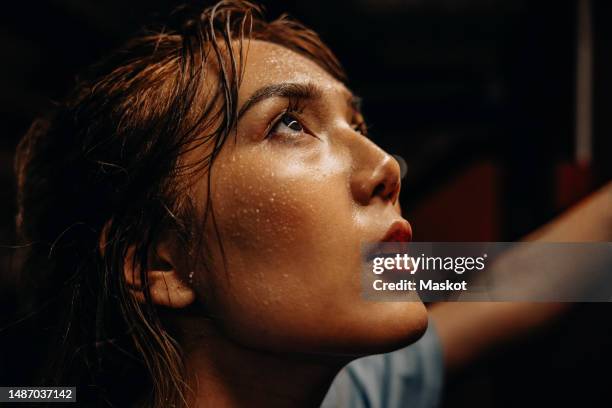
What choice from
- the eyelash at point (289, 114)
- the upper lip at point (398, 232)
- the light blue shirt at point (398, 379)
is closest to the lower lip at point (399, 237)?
the upper lip at point (398, 232)

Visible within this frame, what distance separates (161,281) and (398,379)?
404 millimetres

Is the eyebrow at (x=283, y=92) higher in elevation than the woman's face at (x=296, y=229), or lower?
higher

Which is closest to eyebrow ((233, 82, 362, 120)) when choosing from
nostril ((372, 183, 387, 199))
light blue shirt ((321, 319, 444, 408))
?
nostril ((372, 183, 387, 199))

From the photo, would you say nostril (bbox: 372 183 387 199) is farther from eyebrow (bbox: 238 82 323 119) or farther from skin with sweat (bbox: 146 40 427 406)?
eyebrow (bbox: 238 82 323 119)

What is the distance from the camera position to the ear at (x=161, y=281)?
534 millimetres

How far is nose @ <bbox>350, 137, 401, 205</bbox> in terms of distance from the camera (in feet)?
1.67

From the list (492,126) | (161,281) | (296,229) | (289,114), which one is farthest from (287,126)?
(492,126)

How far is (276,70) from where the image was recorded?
0.55m

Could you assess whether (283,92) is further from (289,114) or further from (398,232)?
(398,232)

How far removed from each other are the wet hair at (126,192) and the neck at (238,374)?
0.07 ft

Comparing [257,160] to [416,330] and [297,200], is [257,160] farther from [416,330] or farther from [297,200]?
[416,330]

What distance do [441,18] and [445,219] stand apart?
3.40ft

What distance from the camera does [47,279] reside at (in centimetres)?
65

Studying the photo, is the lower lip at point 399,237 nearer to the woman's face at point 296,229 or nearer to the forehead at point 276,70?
the woman's face at point 296,229
